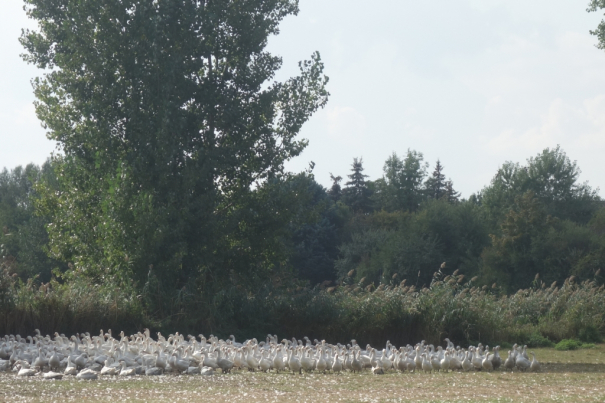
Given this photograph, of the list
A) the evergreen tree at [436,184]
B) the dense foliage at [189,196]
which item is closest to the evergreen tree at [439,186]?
the evergreen tree at [436,184]

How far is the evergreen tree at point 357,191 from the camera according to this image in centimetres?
7625

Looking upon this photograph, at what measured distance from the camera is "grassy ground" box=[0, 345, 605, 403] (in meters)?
12.4

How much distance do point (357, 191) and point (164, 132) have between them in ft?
172

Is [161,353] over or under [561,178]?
under

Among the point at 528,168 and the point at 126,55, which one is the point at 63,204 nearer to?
the point at 126,55

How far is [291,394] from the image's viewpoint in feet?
43.3

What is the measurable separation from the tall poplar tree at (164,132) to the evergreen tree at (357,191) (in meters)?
46.5

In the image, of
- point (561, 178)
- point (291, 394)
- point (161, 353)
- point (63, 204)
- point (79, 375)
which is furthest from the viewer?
point (561, 178)

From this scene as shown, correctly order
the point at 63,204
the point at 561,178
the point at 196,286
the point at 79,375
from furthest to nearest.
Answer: the point at 561,178 → the point at 63,204 → the point at 196,286 → the point at 79,375

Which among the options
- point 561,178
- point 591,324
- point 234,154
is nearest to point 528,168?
point 561,178

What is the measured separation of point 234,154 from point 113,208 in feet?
17.4

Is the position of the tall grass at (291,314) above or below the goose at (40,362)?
above

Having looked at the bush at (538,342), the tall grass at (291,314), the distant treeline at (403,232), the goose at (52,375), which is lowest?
the goose at (52,375)

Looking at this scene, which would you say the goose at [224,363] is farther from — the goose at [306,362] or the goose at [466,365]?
the goose at [466,365]
